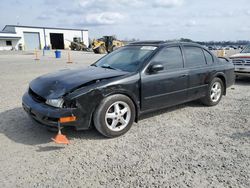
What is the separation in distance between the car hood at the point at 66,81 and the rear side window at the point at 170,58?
87cm

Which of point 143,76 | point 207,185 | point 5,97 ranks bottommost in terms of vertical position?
point 207,185

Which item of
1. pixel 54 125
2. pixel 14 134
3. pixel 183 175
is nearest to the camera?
pixel 183 175

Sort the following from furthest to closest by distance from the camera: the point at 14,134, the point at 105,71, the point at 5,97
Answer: the point at 5,97
the point at 105,71
the point at 14,134

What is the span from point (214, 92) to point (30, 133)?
433 centimetres

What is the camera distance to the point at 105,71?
166 inches

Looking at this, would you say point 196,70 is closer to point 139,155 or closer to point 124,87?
point 124,87

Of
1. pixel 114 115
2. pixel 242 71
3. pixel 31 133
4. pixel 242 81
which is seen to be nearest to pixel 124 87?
pixel 114 115

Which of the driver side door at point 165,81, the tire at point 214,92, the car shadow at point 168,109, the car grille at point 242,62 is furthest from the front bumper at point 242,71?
the driver side door at point 165,81

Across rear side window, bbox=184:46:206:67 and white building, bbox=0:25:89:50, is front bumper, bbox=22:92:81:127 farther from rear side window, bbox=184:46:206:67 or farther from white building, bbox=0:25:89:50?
white building, bbox=0:25:89:50

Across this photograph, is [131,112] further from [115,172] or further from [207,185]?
[207,185]

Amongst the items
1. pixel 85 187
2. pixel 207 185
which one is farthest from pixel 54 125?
pixel 207 185

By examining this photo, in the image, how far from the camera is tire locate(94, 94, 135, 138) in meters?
3.63

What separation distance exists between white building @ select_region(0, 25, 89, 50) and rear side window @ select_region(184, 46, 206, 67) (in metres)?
47.8

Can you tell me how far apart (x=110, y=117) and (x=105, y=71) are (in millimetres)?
950
